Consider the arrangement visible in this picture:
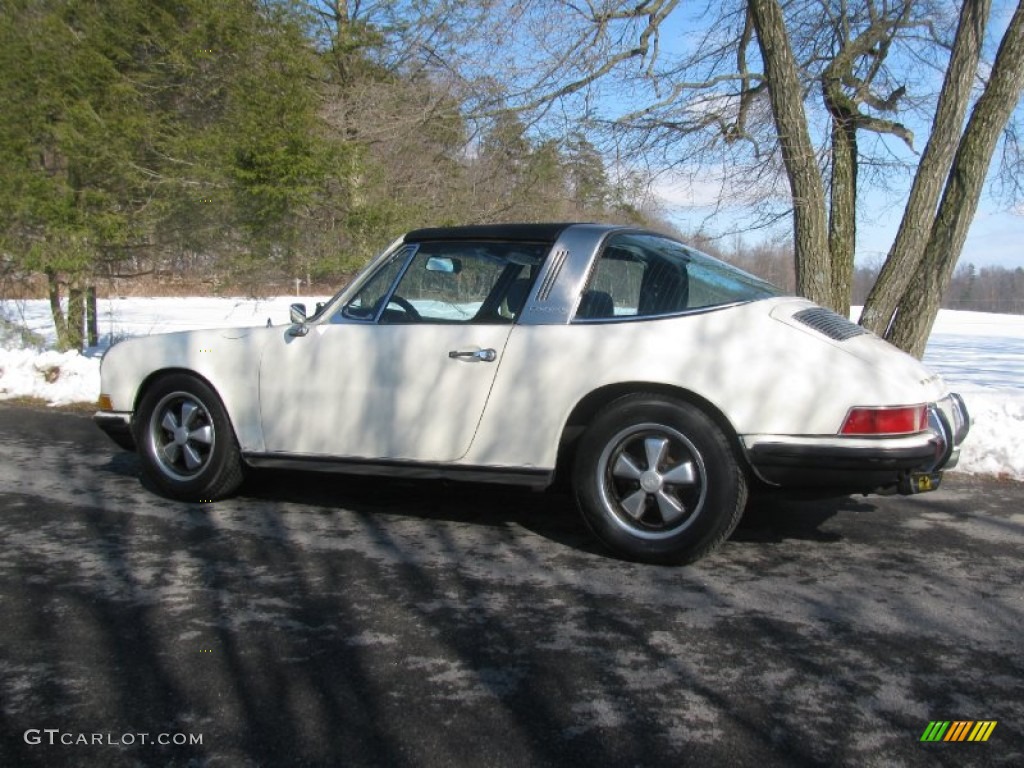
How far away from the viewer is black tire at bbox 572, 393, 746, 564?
155 inches

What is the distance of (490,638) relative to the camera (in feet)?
10.6

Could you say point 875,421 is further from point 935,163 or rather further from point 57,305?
point 57,305

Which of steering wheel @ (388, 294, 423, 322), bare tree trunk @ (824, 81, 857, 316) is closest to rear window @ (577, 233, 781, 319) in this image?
steering wheel @ (388, 294, 423, 322)

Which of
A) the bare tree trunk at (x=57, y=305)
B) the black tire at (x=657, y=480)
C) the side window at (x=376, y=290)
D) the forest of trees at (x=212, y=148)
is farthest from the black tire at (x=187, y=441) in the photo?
the bare tree trunk at (x=57, y=305)

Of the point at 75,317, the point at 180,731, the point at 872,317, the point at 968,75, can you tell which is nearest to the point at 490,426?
the point at 180,731

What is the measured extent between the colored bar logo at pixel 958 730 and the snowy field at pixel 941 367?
4159 millimetres

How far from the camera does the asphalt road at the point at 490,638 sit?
249cm

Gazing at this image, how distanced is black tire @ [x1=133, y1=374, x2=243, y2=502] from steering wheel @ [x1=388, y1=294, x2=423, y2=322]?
A: 1.17m

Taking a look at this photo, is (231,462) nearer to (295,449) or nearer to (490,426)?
(295,449)

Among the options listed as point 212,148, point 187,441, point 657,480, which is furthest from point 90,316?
point 657,480

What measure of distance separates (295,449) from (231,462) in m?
0.48

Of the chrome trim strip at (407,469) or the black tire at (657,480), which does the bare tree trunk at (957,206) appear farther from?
the chrome trim strip at (407,469)

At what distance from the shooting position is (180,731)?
8.30ft

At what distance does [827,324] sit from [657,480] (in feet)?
3.52
